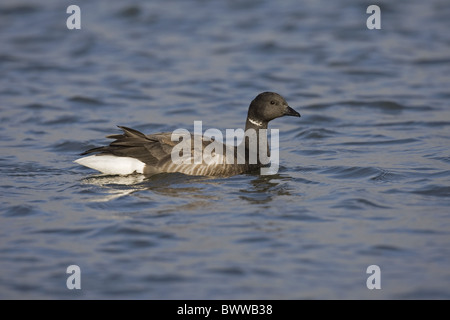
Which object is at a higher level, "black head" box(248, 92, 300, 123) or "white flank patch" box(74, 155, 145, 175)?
"black head" box(248, 92, 300, 123)

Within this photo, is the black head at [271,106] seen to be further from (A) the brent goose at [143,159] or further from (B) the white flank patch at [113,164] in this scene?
(B) the white flank patch at [113,164]

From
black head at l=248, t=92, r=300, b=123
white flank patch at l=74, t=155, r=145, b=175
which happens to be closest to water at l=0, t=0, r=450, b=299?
white flank patch at l=74, t=155, r=145, b=175

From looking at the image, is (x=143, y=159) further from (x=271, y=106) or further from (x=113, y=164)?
(x=271, y=106)

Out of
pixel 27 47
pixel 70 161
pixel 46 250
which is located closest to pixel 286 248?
pixel 46 250

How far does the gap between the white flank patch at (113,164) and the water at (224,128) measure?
178 mm

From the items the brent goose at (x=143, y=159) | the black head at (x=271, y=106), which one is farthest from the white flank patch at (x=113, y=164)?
the black head at (x=271, y=106)

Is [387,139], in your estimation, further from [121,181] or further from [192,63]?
[192,63]

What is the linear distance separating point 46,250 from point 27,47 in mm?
12939

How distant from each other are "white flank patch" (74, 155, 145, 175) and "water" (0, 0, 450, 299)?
18 cm

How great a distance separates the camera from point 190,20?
21188mm

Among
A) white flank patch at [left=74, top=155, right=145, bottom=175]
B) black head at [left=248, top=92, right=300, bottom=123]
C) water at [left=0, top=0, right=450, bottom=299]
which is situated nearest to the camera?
water at [left=0, top=0, right=450, bottom=299]

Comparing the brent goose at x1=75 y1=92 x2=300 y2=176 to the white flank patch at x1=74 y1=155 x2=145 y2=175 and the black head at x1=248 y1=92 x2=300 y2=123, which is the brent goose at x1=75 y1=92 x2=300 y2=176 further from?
the black head at x1=248 y1=92 x2=300 y2=123

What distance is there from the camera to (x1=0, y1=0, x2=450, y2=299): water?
24.7ft

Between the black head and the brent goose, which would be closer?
the brent goose
